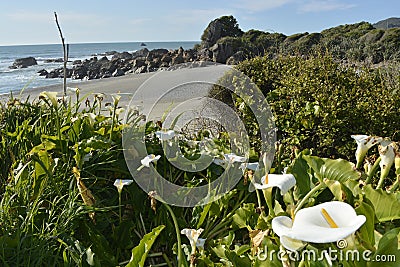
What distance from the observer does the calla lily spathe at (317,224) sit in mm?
823

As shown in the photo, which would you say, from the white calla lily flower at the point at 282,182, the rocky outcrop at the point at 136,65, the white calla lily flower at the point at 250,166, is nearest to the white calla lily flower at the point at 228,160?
the white calla lily flower at the point at 250,166

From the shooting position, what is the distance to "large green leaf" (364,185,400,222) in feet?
3.83

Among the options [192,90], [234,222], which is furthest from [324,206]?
[192,90]

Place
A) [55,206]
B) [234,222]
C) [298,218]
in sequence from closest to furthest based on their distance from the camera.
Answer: [298,218] < [234,222] < [55,206]

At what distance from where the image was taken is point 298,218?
90cm

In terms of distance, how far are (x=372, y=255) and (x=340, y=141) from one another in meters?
2.14

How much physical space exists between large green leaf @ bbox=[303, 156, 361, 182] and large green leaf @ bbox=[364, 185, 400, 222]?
10.2 inches

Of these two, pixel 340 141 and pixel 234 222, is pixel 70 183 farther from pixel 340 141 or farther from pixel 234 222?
pixel 340 141

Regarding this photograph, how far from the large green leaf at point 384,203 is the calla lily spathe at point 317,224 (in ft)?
1.04

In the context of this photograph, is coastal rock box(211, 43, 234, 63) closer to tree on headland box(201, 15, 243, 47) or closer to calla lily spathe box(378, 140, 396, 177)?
tree on headland box(201, 15, 243, 47)

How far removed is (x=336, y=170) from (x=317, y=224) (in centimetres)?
64

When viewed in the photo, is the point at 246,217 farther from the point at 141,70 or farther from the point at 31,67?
the point at 31,67

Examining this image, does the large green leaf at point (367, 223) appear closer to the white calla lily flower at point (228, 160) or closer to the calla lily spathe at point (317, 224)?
the calla lily spathe at point (317, 224)

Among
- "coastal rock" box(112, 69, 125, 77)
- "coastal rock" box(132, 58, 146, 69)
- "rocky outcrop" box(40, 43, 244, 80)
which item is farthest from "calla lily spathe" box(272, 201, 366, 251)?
"coastal rock" box(132, 58, 146, 69)
